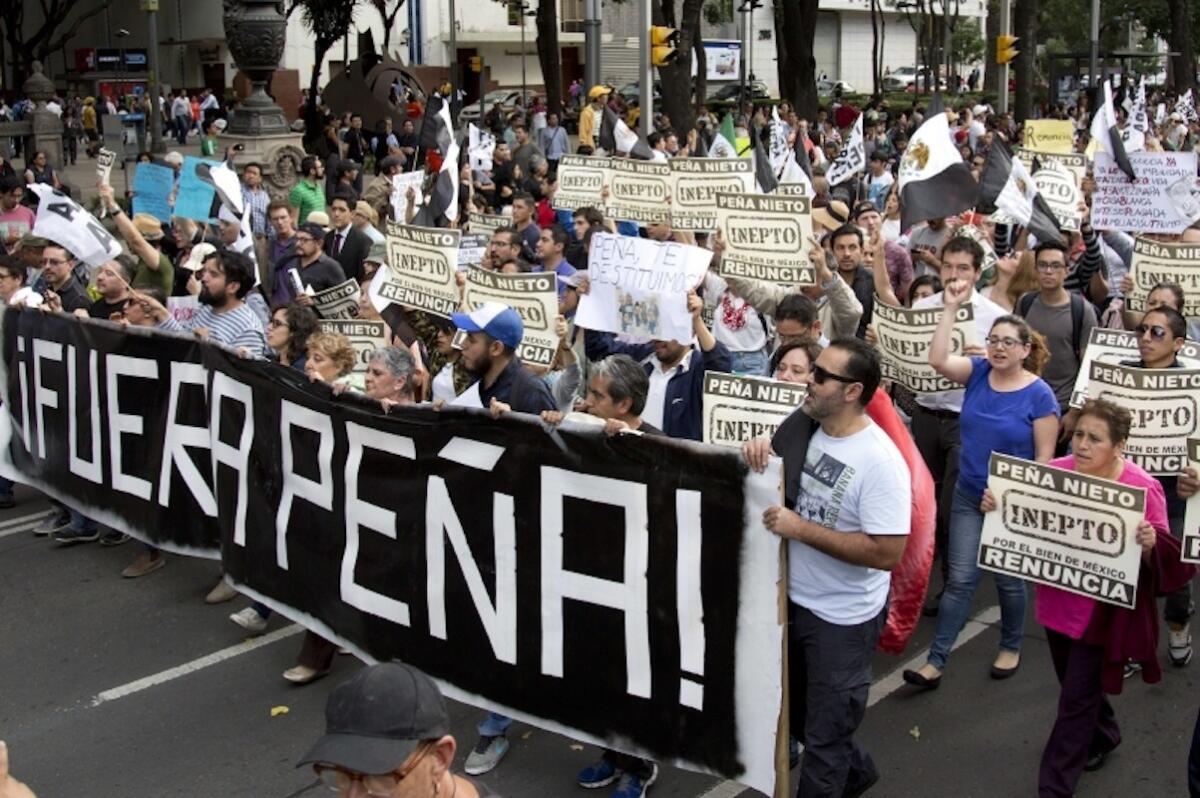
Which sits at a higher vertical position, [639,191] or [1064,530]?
[639,191]

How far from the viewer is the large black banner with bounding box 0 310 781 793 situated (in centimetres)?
467

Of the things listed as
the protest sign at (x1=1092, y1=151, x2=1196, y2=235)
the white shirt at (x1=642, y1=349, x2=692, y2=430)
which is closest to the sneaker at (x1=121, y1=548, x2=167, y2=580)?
the white shirt at (x1=642, y1=349, x2=692, y2=430)

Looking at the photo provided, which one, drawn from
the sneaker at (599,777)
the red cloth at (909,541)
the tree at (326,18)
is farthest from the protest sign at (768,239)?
the tree at (326,18)

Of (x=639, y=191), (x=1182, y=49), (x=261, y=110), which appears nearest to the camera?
(x=639, y=191)

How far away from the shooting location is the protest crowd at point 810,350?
4.55 metres

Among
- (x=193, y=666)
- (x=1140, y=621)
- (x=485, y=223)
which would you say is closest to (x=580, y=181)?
(x=485, y=223)

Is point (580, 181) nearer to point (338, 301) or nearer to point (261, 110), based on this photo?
point (338, 301)

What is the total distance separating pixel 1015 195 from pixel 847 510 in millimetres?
4946

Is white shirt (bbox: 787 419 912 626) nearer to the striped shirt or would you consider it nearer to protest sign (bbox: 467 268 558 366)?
protest sign (bbox: 467 268 558 366)

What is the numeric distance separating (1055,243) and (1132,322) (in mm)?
927

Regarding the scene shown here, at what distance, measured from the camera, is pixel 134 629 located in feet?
23.4

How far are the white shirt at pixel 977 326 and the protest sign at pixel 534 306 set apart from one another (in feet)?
6.07

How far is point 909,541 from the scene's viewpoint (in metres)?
4.94

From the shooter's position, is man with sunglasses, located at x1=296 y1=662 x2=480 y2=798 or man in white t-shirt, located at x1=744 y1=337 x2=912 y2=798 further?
man in white t-shirt, located at x1=744 y1=337 x2=912 y2=798
